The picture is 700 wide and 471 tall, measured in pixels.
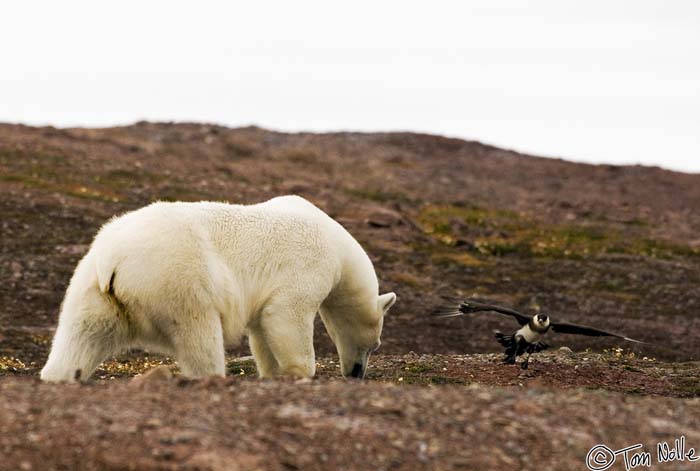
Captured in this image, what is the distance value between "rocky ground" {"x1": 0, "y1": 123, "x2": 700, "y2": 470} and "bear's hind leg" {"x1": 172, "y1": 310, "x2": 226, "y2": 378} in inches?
16.6

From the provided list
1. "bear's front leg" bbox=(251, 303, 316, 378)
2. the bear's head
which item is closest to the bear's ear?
the bear's head

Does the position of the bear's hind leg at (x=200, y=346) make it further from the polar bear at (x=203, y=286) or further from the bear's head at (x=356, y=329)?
the bear's head at (x=356, y=329)

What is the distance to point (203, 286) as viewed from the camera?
9867 millimetres

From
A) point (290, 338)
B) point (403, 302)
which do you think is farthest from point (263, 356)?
point (403, 302)

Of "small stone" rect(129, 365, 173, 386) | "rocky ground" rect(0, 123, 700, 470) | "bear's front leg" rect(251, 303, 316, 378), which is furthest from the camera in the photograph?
"bear's front leg" rect(251, 303, 316, 378)

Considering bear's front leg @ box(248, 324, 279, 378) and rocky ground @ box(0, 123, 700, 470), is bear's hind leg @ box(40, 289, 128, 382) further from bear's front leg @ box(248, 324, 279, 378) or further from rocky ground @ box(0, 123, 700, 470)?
bear's front leg @ box(248, 324, 279, 378)

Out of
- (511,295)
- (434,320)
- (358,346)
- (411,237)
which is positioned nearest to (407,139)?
(411,237)

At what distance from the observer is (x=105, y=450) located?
721 cm

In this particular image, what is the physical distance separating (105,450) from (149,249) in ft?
9.26

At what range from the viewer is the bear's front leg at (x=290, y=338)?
1084 cm

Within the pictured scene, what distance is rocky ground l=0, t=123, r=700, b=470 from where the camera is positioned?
7.67 m

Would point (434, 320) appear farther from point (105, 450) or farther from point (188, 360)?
point (105, 450)

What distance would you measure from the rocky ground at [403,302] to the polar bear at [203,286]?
47 cm

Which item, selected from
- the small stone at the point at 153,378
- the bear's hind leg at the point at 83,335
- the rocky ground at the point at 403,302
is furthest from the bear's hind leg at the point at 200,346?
the bear's hind leg at the point at 83,335
